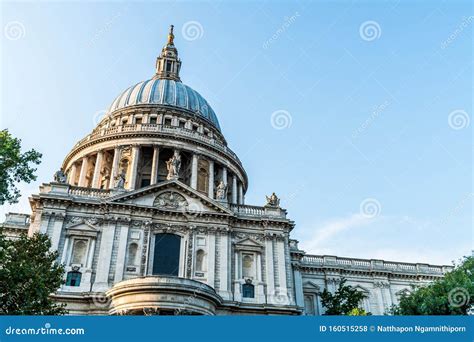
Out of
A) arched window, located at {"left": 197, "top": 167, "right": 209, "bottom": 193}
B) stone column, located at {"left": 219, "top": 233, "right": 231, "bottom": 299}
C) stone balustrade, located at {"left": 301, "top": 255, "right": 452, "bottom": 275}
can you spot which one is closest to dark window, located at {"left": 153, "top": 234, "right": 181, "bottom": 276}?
stone column, located at {"left": 219, "top": 233, "right": 231, "bottom": 299}

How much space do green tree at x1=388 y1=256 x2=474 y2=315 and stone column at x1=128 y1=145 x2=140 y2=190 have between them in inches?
1127

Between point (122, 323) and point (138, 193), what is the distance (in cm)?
2636

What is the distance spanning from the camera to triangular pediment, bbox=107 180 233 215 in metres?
36.2

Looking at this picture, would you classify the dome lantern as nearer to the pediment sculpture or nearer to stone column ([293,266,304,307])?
the pediment sculpture

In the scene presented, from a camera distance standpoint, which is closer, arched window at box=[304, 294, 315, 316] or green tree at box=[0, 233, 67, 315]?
green tree at box=[0, 233, 67, 315]

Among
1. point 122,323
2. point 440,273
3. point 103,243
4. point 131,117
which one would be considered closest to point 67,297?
point 103,243

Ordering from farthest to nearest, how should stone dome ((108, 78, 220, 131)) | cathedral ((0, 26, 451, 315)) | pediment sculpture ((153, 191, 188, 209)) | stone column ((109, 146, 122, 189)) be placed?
stone dome ((108, 78, 220, 131)) < stone column ((109, 146, 122, 189)) < pediment sculpture ((153, 191, 188, 209)) < cathedral ((0, 26, 451, 315))

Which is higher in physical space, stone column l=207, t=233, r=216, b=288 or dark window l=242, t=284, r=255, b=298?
stone column l=207, t=233, r=216, b=288

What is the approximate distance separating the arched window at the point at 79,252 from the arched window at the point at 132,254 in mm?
3340

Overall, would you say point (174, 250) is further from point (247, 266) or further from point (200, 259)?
point (247, 266)

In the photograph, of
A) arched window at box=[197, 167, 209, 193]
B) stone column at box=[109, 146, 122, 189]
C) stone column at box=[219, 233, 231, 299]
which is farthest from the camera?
arched window at box=[197, 167, 209, 193]

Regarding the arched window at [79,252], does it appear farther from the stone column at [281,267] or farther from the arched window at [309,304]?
the arched window at [309,304]

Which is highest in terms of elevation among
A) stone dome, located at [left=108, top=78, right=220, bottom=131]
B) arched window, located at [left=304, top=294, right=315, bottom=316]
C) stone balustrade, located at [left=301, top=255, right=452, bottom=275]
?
stone dome, located at [left=108, top=78, right=220, bottom=131]

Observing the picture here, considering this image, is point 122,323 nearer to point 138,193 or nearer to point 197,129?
point 138,193
